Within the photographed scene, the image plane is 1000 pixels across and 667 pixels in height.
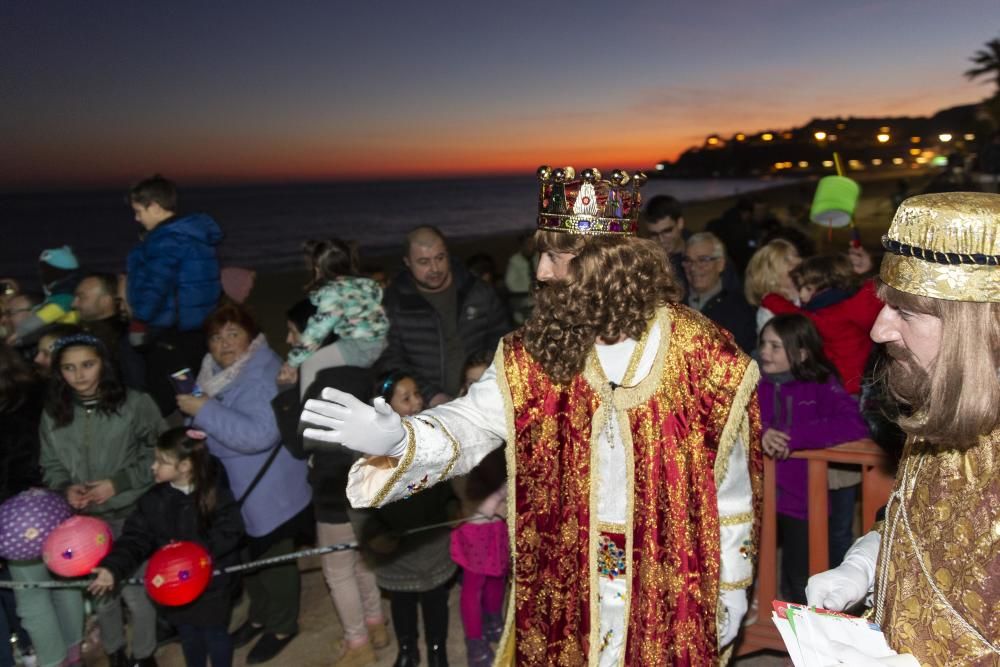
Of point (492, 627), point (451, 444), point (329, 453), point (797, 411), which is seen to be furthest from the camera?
point (492, 627)

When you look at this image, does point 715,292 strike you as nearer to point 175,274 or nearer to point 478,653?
point 478,653

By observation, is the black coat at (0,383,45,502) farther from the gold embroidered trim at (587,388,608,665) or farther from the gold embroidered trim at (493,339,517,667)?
the gold embroidered trim at (587,388,608,665)

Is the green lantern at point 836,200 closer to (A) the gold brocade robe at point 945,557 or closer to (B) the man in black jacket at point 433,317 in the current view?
(B) the man in black jacket at point 433,317

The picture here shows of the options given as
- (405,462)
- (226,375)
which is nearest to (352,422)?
(405,462)

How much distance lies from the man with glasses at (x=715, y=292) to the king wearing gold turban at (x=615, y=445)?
2.96 m

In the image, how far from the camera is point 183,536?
13.7 feet

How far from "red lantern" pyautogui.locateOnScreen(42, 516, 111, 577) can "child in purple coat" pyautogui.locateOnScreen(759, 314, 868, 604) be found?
3.32 m

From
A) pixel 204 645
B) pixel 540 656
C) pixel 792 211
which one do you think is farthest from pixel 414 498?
pixel 792 211

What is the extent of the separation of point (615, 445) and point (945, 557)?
1.01 meters

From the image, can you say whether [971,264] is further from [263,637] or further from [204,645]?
[263,637]

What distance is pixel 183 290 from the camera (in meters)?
5.55

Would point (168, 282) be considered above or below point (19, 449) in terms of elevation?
above

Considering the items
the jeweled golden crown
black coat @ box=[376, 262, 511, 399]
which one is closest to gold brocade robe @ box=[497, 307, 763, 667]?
the jeweled golden crown

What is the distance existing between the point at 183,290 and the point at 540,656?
383 centimetres
